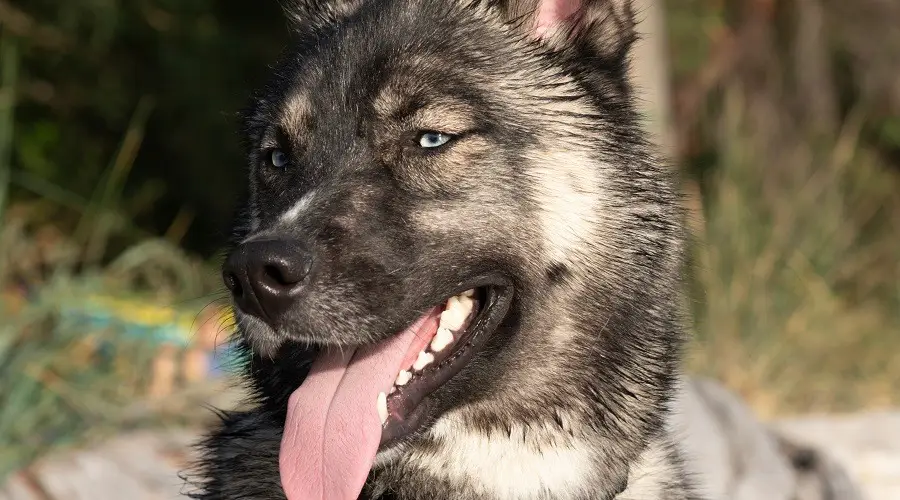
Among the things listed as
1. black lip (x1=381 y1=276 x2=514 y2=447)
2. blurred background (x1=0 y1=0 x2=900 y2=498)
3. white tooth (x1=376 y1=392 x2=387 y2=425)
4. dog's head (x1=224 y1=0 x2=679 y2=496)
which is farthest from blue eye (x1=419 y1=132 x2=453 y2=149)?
blurred background (x1=0 y1=0 x2=900 y2=498)

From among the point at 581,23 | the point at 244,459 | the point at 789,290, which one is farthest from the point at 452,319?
the point at 789,290

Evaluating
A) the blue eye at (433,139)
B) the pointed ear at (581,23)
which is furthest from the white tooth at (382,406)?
the pointed ear at (581,23)

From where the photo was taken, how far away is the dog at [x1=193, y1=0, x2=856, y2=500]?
9.16 ft

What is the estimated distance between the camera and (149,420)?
5344 millimetres

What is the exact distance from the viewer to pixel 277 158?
313cm

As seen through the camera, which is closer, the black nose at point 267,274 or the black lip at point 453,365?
the black nose at point 267,274

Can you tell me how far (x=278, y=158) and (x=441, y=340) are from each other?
2.13ft

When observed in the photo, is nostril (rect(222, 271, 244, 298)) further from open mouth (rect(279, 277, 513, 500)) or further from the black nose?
open mouth (rect(279, 277, 513, 500))

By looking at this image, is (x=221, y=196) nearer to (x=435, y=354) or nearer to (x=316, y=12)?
(x=316, y=12)

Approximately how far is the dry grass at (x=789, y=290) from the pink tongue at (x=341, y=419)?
3.84 metres

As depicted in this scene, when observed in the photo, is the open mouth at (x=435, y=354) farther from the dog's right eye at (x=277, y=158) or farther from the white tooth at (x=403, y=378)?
the dog's right eye at (x=277, y=158)

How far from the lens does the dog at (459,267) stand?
2793 mm

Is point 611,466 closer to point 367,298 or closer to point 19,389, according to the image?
point 367,298

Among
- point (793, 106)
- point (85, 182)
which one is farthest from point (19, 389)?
point (793, 106)
